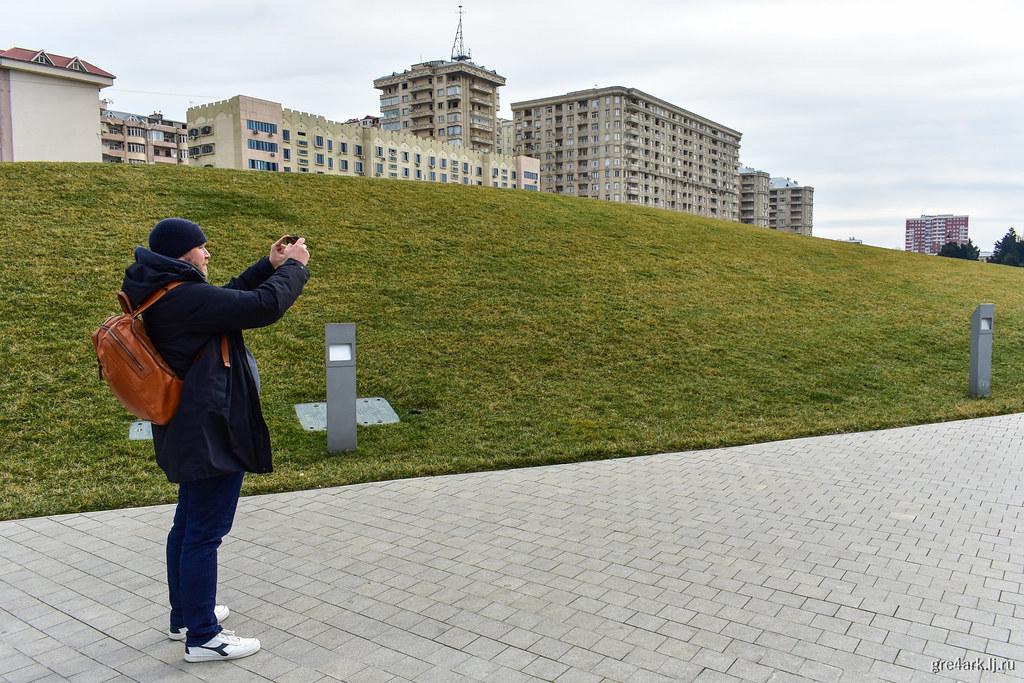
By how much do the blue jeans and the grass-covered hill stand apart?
2.87 metres

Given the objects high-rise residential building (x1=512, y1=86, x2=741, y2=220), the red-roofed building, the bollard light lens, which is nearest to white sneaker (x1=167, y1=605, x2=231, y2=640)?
the bollard light lens

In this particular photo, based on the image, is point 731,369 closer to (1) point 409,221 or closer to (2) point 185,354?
(2) point 185,354

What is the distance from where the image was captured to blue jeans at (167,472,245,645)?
3.20 metres

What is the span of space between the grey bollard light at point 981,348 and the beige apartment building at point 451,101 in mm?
99278

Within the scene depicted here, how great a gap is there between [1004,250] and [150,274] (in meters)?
111

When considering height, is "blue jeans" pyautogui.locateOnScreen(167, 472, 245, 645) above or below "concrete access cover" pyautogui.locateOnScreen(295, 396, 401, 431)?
above

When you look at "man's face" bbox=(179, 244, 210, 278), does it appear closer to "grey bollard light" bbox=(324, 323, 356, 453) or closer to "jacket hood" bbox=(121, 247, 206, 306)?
"jacket hood" bbox=(121, 247, 206, 306)

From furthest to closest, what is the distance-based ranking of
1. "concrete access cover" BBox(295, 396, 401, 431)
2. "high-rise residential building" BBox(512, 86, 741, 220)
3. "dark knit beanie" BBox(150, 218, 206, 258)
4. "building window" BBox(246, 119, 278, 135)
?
"high-rise residential building" BBox(512, 86, 741, 220) < "building window" BBox(246, 119, 278, 135) < "concrete access cover" BBox(295, 396, 401, 431) < "dark knit beanie" BBox(150, 218, 206, 258)

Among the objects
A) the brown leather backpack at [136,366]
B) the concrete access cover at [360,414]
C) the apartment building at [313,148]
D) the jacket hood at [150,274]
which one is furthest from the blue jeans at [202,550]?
the apartment building at [313,148]

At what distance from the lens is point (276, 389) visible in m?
9.01

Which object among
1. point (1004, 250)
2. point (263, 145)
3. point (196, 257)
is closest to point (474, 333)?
point (196, 257)

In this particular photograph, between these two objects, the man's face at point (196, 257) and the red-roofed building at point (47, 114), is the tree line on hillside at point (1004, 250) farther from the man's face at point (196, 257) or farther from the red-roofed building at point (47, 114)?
the man's face at point (196, 257)

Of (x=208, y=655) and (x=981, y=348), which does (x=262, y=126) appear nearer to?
(x=981, y=348)

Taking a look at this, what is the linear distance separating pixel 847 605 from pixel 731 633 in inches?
31.4
